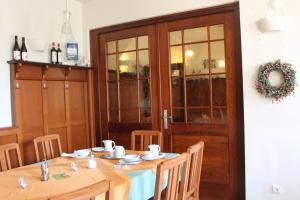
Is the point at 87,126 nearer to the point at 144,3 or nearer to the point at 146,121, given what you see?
the point at 146,121

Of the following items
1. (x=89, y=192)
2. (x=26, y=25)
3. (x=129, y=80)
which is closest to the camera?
(x=89, y=192)

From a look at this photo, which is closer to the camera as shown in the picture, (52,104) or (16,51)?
(16,51)

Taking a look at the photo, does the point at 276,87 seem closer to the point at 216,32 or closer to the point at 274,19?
the point at 274,19

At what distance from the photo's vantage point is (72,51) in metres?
3.84

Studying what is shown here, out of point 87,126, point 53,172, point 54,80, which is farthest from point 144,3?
point 53,172

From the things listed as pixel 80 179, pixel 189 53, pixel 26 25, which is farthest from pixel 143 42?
pixel 80 179

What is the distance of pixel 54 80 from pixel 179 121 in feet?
5.30

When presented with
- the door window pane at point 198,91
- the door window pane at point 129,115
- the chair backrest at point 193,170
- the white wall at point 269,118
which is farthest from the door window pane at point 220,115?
the chair backrest at point 193,170

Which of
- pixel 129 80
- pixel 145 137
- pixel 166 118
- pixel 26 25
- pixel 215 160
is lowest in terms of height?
pixel 215 160

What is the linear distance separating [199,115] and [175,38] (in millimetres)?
992

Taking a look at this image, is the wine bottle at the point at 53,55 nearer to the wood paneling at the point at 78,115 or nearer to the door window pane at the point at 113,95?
the wood paneling at the point at 78,115

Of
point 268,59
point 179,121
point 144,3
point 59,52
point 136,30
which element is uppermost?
point 144,3

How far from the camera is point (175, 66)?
11.8 ft

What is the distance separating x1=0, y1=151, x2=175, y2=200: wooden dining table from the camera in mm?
1671
